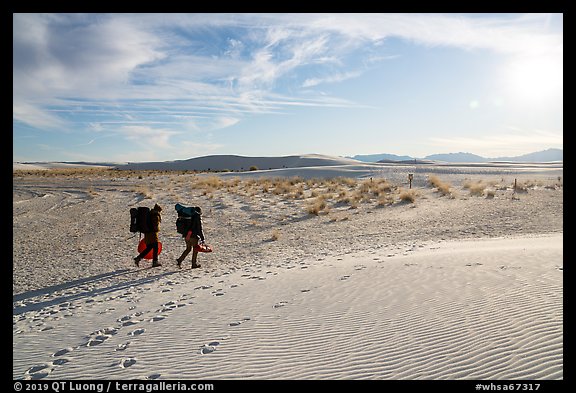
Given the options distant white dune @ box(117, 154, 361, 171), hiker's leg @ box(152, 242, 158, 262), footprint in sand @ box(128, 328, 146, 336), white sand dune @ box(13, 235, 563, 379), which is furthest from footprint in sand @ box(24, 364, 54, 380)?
distant white dune @ box(117, 154, 361, 171)

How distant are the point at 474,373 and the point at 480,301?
1848mm

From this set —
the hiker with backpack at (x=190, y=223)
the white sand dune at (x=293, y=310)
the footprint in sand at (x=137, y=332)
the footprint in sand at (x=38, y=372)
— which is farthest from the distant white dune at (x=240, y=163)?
the footprint in sand at (x=38, y=372)

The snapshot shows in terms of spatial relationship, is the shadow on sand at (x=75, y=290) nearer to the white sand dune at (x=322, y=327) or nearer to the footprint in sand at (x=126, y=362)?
the white sand dune at (x=322, y=327)

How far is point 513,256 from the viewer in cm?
756

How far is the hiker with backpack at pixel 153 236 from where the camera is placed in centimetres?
869

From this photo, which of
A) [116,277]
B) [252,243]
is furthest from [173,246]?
[116,277]

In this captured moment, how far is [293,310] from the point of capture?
5438mm

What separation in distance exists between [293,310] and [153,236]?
4.90 m

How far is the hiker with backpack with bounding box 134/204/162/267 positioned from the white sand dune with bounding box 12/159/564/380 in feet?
1.25

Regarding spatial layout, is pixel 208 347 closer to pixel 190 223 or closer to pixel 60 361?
pixel 60 361

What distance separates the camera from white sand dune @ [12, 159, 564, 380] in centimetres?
382

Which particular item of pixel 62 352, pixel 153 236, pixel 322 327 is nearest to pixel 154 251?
pixel 153 236

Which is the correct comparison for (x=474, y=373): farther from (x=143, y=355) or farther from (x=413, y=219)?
(x=413, y=219)

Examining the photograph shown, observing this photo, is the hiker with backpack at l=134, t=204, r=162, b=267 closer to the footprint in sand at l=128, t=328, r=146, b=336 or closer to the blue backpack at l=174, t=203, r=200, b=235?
the blue backpack at l=174, t=203, r=200, b=235
